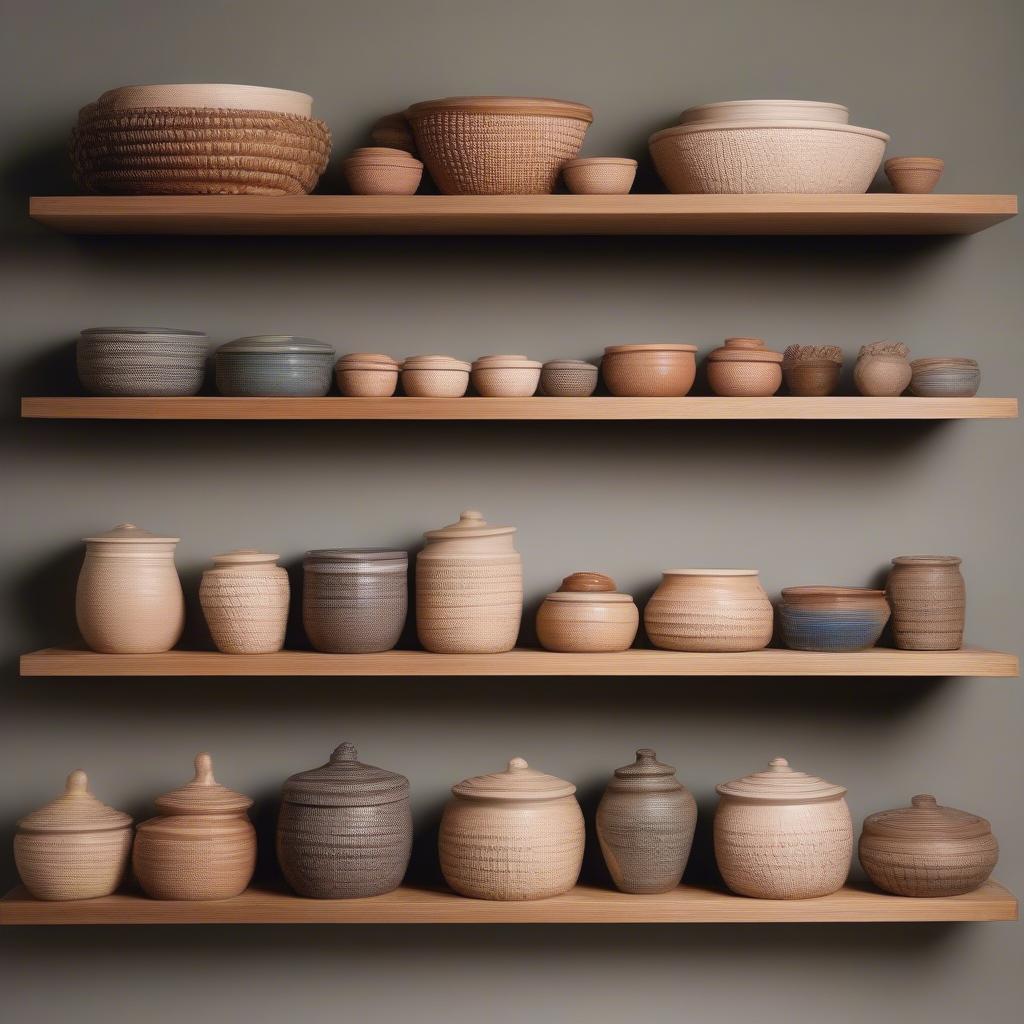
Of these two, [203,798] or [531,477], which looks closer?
[203,798]

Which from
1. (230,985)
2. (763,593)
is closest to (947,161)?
(763,593)

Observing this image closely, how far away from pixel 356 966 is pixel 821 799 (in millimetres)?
926

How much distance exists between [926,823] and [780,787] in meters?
0.26

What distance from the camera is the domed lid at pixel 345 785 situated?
94.8 inches

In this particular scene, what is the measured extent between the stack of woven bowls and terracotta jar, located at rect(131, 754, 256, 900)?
1058mm

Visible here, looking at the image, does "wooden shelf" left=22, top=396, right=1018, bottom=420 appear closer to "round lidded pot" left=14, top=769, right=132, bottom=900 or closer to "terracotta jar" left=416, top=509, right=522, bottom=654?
"terracotta jar" left=416, top=509, right=522, bottom=654

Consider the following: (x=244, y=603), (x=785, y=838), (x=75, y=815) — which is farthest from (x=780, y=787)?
(x=75, y=815)

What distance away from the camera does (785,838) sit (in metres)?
2.41

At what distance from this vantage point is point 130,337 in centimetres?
245

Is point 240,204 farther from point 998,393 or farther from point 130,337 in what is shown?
point 998,393

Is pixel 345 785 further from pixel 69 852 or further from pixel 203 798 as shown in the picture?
pixel 69 852

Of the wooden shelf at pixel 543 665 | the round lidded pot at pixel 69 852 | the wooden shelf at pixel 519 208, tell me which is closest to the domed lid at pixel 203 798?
the round lidded pot at pixel 69 852

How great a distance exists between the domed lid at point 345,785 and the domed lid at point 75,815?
0.31m

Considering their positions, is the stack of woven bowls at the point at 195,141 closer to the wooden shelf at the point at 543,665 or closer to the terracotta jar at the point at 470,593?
the terracotta jar at the point at 470,593
